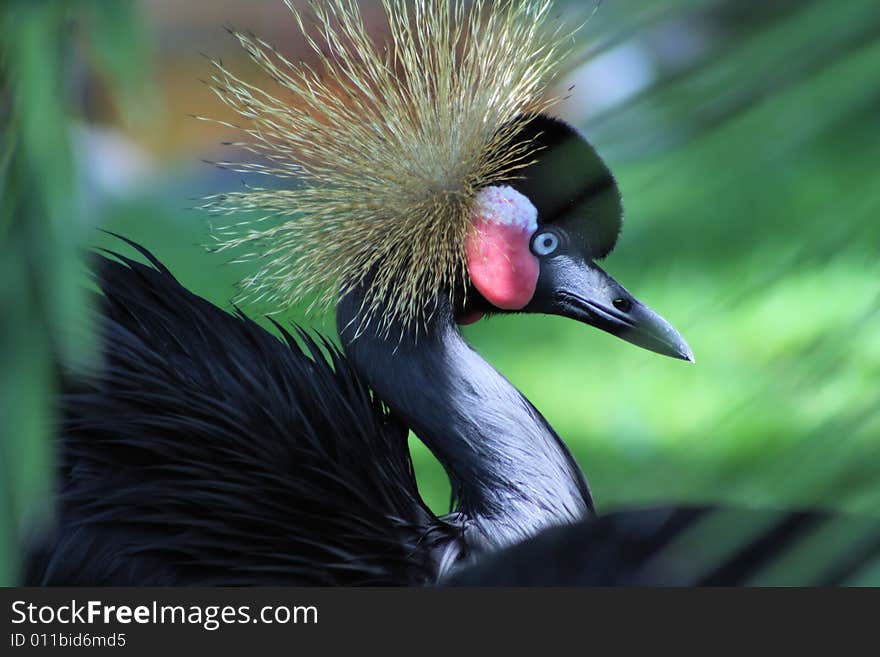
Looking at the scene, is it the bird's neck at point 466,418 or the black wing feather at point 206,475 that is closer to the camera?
the black wing feather at point 206,475

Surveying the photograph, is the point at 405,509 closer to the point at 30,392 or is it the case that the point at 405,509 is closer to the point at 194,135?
the point at 30,392

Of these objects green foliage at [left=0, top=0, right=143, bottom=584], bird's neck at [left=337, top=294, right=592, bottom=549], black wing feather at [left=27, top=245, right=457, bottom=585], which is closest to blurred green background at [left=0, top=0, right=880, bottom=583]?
green foliage at [left=0, top=0, right=143, bottom=584]

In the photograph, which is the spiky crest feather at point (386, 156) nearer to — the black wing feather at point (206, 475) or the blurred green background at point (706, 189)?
the black wing feather at point (206, 475)

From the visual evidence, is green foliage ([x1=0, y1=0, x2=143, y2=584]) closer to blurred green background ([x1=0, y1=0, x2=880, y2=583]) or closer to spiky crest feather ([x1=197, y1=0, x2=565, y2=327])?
blurred green background ([x1=0, y1=0, x2=880, y2=583])

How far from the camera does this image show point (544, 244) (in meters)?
1.06

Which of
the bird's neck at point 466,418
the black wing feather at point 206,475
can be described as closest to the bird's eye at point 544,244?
the bird's neck at point 466,418

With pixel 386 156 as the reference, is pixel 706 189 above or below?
below

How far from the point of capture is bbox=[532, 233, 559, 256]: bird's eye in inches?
41.4

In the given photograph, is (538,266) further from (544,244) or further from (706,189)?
(706,189)

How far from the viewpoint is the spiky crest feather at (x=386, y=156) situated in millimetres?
1005

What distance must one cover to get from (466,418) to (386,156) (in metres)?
Answer: 0.29

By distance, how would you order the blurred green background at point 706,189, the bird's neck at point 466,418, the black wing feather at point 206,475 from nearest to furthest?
the blurred green background at point 706,189 → the black wing feather at point 206,475 → the bird's neck at point 466,418

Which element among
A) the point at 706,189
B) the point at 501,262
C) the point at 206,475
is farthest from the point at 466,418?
the point at 706,189

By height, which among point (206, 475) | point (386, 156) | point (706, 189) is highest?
point (386, 156)
